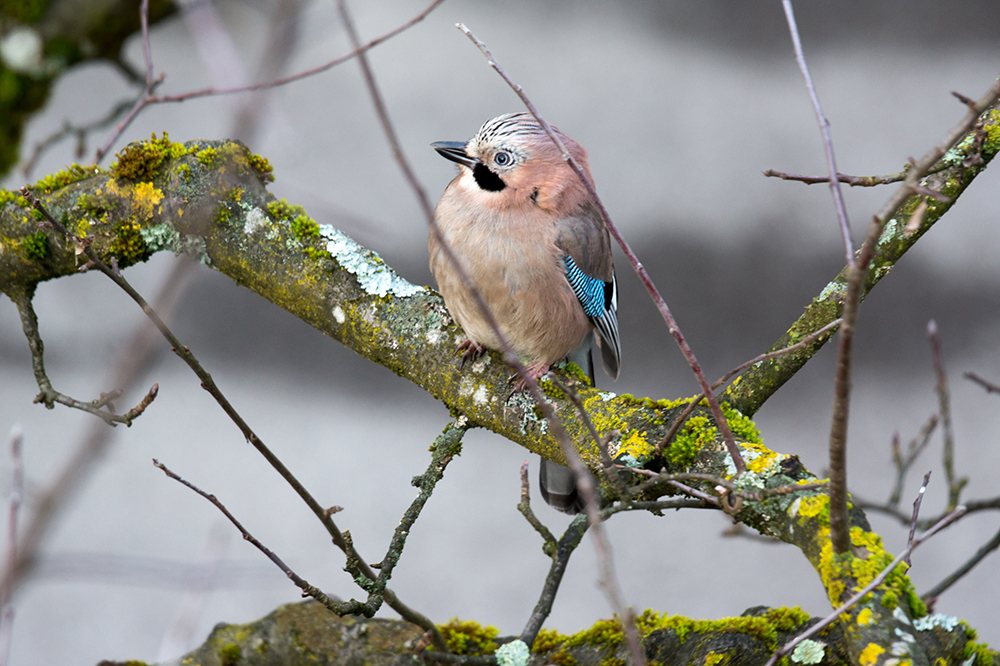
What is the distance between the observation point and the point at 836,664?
1.19 m

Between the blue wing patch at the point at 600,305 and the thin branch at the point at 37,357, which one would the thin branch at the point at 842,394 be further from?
the thin branch at the point at 37,357

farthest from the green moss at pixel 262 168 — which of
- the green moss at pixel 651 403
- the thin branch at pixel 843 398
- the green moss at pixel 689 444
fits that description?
the thin branch at pixel 843 398

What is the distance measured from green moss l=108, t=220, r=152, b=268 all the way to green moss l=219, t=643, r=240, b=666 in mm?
701

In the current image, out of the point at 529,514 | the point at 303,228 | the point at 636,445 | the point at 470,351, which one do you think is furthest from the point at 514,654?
the point at 303,228

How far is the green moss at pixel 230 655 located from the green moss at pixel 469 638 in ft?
1.15

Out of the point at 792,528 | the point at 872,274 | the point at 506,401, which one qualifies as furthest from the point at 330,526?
the point at 872,274

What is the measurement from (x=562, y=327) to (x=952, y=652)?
80 cm

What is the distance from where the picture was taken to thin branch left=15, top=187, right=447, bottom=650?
0.92 metres

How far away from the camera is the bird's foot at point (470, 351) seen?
4.66 ft

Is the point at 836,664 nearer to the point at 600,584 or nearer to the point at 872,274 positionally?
the point at 872,274

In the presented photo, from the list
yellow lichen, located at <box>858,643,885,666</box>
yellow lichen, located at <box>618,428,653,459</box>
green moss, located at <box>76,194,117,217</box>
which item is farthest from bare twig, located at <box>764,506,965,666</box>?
green moss, located at <box>76,194,117,217</box>

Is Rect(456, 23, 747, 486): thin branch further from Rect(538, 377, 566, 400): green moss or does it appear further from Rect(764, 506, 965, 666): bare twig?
Rect(538, 377, 566, 400): green moss

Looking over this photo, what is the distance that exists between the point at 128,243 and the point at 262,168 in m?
0.28

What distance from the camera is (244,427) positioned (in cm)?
100
